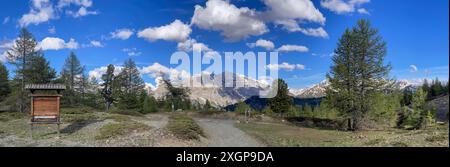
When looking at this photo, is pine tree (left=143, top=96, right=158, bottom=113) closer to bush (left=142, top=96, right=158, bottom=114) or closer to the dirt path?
bush (left=142, top=96, right=158, bottom=114)

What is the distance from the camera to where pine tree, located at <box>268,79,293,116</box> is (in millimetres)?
72625

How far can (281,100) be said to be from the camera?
73000 mm

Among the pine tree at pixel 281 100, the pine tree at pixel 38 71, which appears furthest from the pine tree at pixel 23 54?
the pine tree at pixel 281 100

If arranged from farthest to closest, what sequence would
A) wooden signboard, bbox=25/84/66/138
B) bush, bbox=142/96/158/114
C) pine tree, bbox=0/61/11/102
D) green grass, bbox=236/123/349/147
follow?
bush, bbox=142/96/158/114 < pine tree, bbox=0/61/11/102 < wooden signboard, bbox=25/84/66/138 < green grass, bbox=236/123/349/147

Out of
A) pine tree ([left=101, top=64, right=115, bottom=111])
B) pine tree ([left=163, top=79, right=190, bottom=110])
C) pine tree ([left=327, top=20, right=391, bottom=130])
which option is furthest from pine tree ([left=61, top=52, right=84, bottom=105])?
pine tree ([left=327, top=20, right=391, bottom=130])

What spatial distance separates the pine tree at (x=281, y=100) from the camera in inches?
2859

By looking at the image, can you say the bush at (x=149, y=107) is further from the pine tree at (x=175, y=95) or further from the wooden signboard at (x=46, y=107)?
the wooden signboard at (x=46, y=107)

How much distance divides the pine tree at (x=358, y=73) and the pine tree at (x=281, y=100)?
29003 millimetres

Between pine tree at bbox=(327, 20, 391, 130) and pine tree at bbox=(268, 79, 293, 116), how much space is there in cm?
2900

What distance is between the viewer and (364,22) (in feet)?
140
